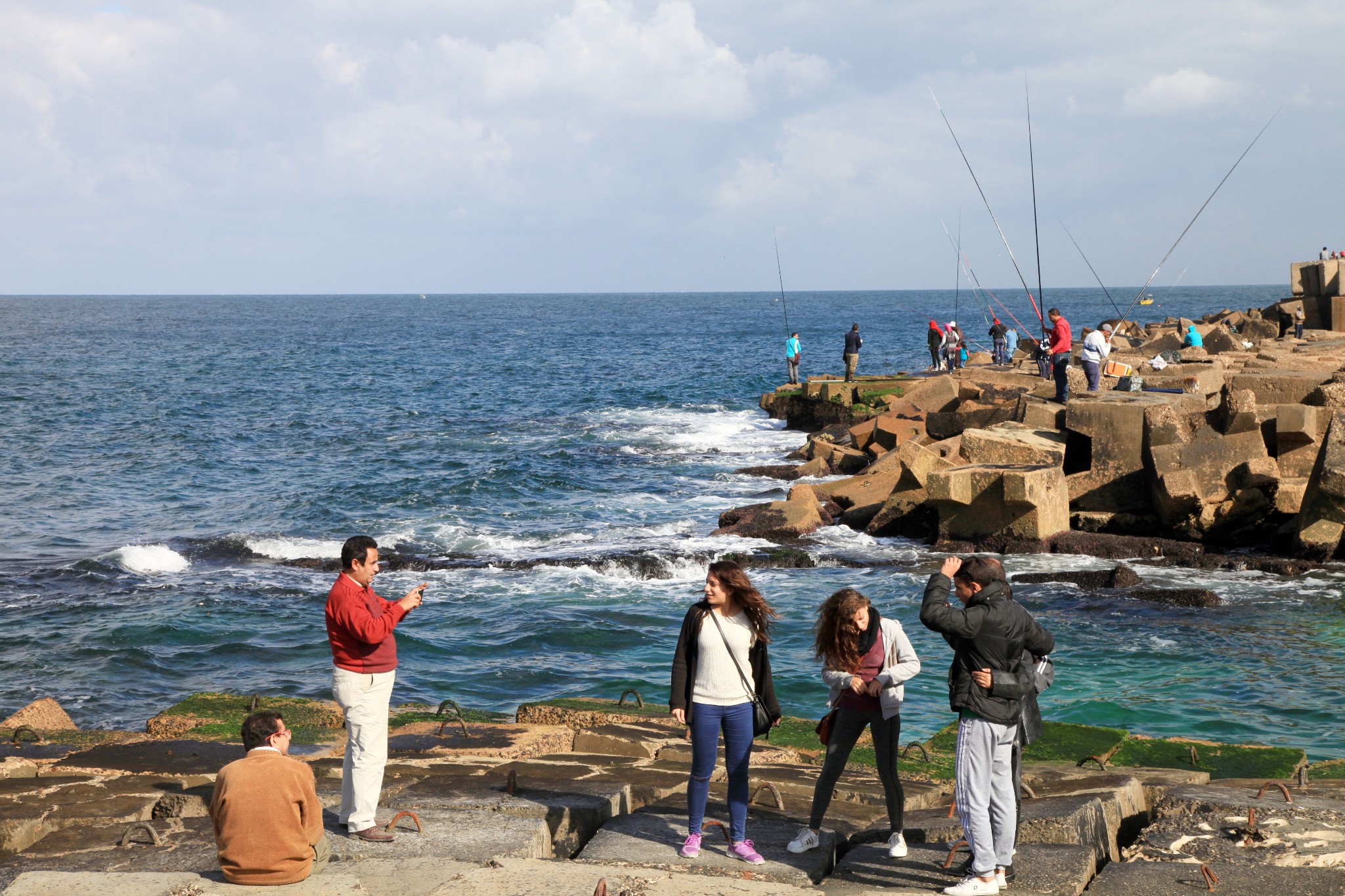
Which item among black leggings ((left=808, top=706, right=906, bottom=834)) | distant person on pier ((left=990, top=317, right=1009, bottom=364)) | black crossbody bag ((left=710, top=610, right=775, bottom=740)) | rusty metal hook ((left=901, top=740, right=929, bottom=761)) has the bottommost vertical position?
rusty metal hook ((left=901, top=740, right=929, bottom=761))

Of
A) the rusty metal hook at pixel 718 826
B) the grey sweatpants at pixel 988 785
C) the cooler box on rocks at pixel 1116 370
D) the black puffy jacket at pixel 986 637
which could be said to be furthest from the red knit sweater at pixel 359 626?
the cooler box on rocks at pixel 1116 370

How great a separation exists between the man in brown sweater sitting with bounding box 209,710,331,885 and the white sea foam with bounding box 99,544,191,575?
12.1m

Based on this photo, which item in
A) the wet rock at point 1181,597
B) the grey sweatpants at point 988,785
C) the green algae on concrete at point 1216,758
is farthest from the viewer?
the wet rock at point 1181,597

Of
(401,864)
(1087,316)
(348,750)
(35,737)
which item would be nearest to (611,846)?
(401,864)

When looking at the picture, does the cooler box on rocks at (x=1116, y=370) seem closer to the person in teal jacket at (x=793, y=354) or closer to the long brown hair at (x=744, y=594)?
the person in teal jacket at (x=793, y=354)

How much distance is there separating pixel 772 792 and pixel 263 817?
8.87 ft

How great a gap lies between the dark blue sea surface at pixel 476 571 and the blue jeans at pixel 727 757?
4564 mm

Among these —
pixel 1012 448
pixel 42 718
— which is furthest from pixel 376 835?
pixel 1012 448

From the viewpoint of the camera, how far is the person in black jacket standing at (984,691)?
4617 millimetres

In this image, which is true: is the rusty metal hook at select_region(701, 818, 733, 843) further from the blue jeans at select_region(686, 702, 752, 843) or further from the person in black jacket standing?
the person in black jacket standing

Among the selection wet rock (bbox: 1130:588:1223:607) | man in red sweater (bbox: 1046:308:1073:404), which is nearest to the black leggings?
wet rock (bbox: 1130:588:1223:607)

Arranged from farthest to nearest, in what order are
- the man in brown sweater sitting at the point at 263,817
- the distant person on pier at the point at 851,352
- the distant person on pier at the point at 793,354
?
the distant person on pier at the point at 793,354 → the distant person on pier at the point at 851,352 → the man in brown sweater sitting at the point at 263,817

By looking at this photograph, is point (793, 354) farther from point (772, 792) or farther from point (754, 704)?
point (754, 704)

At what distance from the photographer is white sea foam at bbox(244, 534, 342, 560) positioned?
53.0 ft
